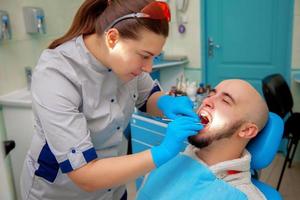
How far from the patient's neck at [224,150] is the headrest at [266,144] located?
50 millimetres

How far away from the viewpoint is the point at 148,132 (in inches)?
88.9

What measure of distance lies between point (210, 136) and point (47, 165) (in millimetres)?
633

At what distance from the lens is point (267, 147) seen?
45.8 inches

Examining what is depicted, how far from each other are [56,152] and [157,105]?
1.79 feet

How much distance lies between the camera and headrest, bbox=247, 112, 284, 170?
116 centimetres

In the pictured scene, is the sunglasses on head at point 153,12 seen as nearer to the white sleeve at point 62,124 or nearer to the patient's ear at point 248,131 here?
the white sleeve at point 62,124

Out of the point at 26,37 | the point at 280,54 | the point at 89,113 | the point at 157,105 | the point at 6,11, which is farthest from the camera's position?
the point at 280,54

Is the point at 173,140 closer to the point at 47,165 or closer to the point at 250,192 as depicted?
the point at 250,192

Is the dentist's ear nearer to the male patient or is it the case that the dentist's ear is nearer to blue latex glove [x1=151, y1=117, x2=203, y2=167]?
blue latex glove [x1=151, y1=117, x2=203, y2=167]

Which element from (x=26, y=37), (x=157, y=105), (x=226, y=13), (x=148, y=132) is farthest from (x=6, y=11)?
(x=226, y=13)

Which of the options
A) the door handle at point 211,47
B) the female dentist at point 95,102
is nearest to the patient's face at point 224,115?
the female dentist at point 95,102

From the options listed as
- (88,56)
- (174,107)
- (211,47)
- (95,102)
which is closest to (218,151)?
(174,107)

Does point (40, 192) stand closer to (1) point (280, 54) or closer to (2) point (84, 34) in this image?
(2) point (84, 34)

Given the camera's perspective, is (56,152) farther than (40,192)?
No
